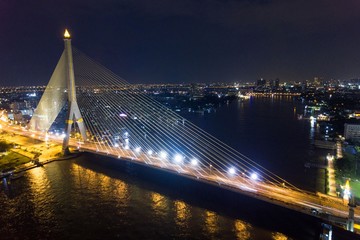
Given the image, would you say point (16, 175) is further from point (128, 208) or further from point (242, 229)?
point (242, 229)

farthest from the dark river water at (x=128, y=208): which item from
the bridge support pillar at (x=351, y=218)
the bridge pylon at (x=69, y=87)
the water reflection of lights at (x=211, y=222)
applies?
the bridge pylon at (x=69, y=87)

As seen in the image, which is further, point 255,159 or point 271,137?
point 271,137

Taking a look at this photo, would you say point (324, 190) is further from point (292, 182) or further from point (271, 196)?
point (271, 196)

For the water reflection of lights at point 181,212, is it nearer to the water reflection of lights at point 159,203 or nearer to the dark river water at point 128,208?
the dark river water at point 128,208

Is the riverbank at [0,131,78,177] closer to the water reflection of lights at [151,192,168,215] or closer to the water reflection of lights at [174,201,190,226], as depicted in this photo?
the water reflection of lights at [151,192,168,215]

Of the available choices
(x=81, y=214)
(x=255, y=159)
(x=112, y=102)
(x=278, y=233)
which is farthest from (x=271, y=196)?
(x=112, y=102)

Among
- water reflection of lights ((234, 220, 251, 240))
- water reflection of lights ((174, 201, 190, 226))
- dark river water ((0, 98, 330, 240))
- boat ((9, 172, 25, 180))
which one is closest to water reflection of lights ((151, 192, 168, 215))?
dark river water ((0, 98, 330, 240))

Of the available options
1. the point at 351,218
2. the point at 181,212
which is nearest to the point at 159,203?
the point at 181,212

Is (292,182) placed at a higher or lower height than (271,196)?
lower
